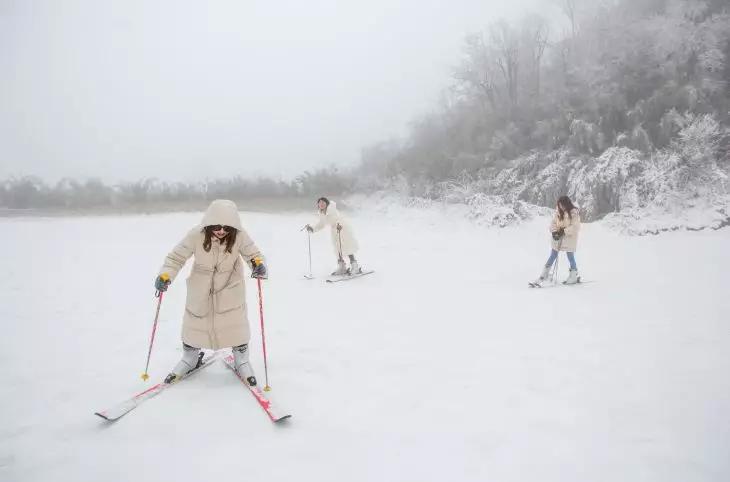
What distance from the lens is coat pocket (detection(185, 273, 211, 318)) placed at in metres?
3.66

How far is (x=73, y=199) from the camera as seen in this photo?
1595cm

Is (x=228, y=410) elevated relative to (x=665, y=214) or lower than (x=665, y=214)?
lower

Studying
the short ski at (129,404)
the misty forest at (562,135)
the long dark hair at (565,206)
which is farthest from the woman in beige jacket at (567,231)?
the short ski at (129,404)

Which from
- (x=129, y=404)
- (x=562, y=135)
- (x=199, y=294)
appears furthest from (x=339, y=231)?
(x=562, y=135)

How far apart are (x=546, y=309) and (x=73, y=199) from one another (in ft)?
59.5

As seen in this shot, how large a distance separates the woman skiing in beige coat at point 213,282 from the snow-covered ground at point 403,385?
43 cm

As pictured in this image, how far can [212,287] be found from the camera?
371 cm

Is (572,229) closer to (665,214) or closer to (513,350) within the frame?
(513,350)

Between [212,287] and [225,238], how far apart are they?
49 cm

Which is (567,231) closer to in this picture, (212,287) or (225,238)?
(225,238)

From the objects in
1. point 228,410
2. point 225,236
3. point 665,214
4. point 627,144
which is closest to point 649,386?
point 228,410

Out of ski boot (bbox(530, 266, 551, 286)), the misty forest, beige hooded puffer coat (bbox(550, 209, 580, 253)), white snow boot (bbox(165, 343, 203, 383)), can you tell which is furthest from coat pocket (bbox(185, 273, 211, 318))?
the misty forest

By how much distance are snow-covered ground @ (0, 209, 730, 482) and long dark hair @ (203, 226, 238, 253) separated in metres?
1.33

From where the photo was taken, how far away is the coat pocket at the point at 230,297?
3705mm
